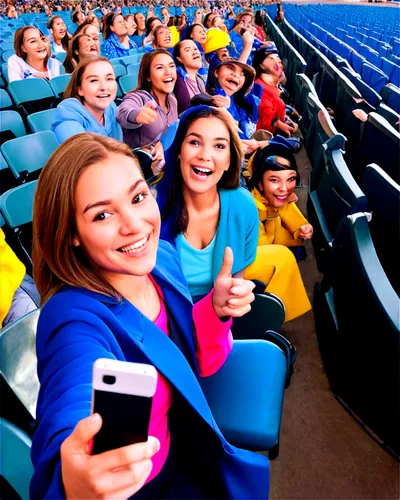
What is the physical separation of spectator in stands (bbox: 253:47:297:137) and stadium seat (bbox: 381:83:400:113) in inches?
31.4

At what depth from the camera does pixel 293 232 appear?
7.00ft

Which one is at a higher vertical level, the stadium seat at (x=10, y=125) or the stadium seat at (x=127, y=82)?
the stadium seat at (x=127, y=82)

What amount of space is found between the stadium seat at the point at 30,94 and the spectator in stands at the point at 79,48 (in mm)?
348

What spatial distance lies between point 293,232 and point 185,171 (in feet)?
2.53

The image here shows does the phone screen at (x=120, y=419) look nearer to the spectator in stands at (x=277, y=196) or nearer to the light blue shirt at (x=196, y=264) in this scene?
the light blue shirt at (x=196, y=264)

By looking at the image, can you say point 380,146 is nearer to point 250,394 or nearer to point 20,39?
point 250,394

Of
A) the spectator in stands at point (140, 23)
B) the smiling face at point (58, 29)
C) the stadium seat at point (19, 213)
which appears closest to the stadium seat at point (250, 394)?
the stadium seat at point (19, 213)

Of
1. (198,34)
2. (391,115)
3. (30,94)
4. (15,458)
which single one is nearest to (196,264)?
(15,458)

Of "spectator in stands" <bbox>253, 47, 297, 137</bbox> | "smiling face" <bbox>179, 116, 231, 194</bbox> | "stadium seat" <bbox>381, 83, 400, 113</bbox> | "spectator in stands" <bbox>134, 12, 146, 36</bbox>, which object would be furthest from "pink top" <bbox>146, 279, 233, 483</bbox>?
"spectator in stands" <bbox>134, 12, 146, 36</bbox>

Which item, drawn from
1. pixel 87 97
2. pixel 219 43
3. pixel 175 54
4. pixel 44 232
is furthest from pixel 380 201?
pixel 219 43

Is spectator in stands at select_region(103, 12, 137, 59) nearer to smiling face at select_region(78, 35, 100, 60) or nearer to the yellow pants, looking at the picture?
smiling face at select_region(78, 35, 100, 60)

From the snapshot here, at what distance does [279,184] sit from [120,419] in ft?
5.77

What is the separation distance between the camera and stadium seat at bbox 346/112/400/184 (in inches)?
82.0

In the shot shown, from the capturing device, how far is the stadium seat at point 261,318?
1.45 meters
